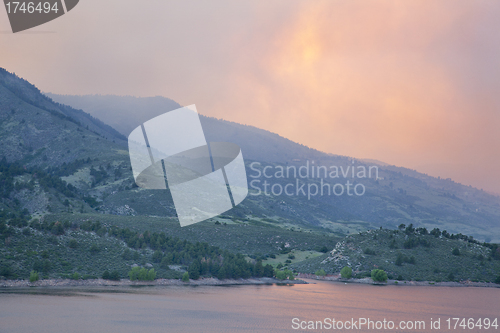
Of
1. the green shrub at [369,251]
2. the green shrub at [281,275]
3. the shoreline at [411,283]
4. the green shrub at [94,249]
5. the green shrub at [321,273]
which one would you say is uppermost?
the green shrub at [94,249]

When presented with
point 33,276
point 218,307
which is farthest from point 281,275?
point 33,276

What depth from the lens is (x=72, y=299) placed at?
45.4 m

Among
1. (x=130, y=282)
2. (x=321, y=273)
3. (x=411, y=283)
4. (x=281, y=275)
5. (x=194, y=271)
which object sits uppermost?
(x=194, y=271)

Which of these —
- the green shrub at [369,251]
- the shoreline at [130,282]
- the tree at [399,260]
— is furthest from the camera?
the green shrub at [369,251]

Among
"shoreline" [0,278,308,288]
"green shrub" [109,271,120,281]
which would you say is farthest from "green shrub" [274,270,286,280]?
"green shrub" [109,271,120,281]

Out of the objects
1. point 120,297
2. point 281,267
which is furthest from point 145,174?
point 120,297

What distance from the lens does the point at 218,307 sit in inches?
1853

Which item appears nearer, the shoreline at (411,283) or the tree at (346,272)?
the shoreline at (411,283)

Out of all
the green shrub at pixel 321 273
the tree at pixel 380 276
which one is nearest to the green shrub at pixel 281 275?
the green shrub at pixel 321 273

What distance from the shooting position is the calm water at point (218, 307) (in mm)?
36219

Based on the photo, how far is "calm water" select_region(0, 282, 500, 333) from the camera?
36.2m

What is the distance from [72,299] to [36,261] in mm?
A: 15362

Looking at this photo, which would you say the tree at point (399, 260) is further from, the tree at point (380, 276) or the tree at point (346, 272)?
the tree at point (346, 272)

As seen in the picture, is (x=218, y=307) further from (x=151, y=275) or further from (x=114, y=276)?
(x=114, y=276)
